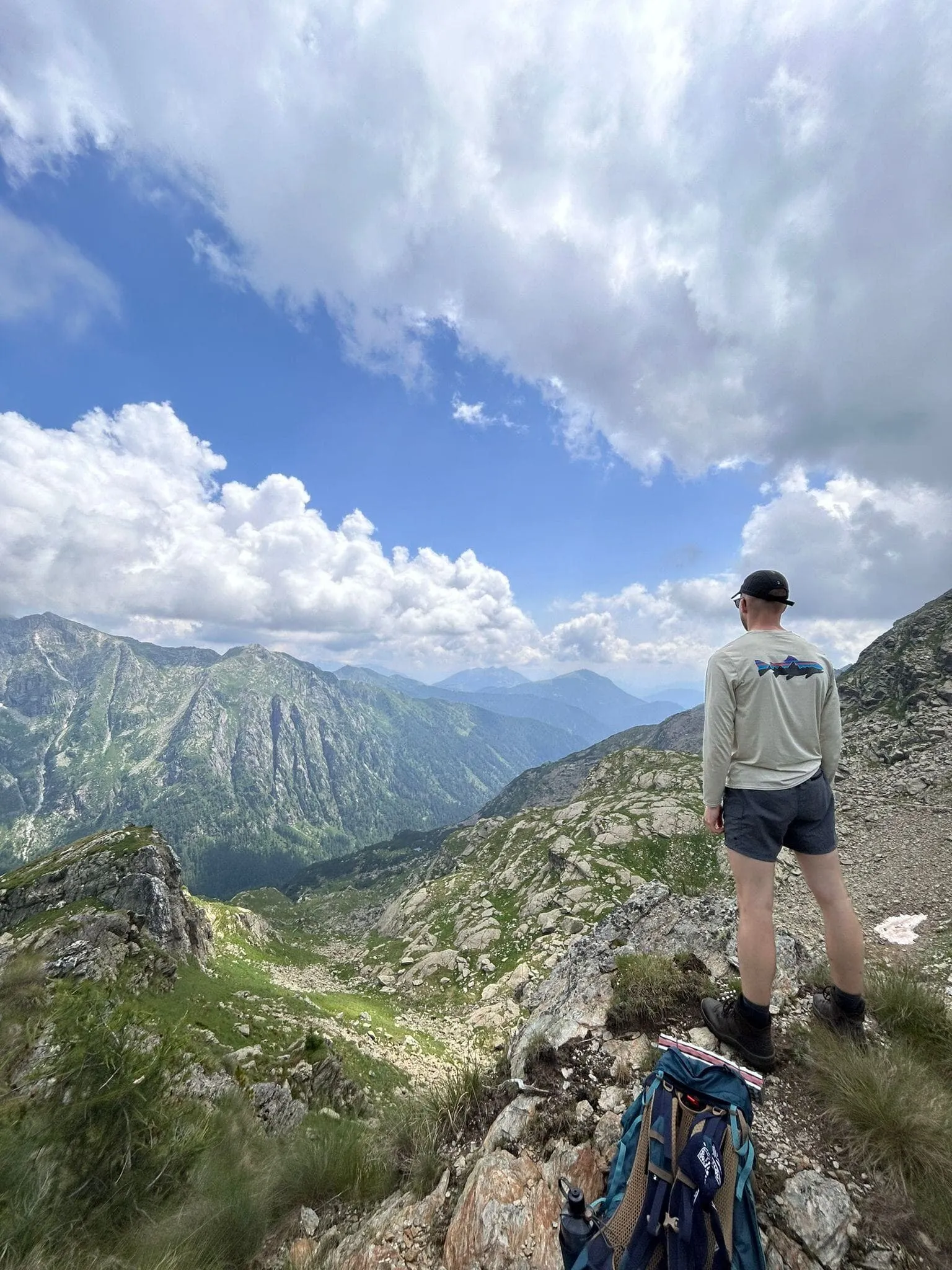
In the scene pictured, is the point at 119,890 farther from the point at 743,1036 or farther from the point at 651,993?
the point at 743,1036

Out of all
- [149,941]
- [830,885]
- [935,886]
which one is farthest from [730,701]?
[149,941]

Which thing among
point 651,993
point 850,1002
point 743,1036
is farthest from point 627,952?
point 850,1002

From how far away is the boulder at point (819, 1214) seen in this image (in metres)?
3.35

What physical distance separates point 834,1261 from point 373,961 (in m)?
44.7

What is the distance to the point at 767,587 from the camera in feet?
17.2

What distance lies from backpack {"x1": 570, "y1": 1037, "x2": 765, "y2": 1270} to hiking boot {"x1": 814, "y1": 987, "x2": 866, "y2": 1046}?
1.98 metres

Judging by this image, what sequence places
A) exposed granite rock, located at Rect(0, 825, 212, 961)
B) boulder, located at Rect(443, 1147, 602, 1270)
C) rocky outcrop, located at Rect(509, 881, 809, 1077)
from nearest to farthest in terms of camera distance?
boulder, located at Rect(443, 1147, 602, 1270) → rocky outcrop, located at Rect(509, 881, 809, 1077) → exposed granite rock, located at Rect(0, 825, 212, 961)

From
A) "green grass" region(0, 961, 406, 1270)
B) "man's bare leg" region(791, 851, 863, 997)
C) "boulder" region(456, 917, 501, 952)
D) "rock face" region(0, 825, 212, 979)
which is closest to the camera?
"green grass" region(0, 961, 406, 1270)

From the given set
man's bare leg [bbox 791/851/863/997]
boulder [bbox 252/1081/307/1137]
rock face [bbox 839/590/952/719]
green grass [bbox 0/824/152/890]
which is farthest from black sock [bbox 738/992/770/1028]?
rock face [bbox 839/590/952/719]

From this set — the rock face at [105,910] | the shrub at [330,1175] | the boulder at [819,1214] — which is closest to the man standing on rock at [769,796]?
the boulder at [819,1214]

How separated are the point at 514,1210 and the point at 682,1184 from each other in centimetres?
167

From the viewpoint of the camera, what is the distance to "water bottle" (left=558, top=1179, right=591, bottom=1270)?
10.8ft

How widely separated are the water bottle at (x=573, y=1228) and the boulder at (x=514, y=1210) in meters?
0.58

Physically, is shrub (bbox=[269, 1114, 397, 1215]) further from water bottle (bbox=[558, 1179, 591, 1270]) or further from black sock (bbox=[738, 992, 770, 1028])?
black sock (bbox=[738, 992, 770, 1028])
